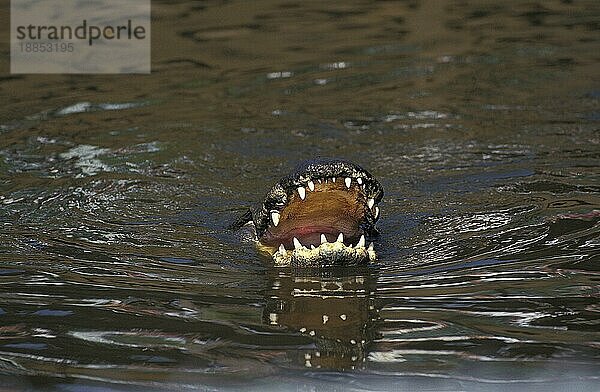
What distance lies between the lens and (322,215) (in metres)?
4.87

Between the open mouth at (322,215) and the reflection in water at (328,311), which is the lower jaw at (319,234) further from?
the reflection in water at (328,311)

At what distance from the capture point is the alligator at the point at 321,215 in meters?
4.47

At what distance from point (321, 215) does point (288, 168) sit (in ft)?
8.37

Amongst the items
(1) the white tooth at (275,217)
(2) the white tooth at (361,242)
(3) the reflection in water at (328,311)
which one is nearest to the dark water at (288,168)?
(3) the reflection in water at (328,311)

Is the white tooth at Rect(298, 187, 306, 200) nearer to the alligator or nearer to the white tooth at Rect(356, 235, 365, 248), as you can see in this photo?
the alligator

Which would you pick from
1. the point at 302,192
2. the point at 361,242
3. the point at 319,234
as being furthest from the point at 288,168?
the point at 302,192

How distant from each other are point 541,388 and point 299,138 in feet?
16.3

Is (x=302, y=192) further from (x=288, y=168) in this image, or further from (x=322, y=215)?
(x=288, y=168)

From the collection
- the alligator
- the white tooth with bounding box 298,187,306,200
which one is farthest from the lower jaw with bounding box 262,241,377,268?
the white tooth with bounding box 298,187,306,200

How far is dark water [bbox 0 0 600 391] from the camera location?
144 inches

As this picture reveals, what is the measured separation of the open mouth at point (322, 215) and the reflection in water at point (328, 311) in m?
0.10

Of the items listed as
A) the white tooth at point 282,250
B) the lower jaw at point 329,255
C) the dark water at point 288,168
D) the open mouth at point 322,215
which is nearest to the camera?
the dark water at point 288,168

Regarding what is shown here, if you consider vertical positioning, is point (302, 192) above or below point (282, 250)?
above

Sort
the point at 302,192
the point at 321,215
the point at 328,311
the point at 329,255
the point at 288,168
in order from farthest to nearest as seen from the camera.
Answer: the point at 288,168 < the point at 321,215 < the point at 329,255 < the point at 302,192 < the point at 328,311
